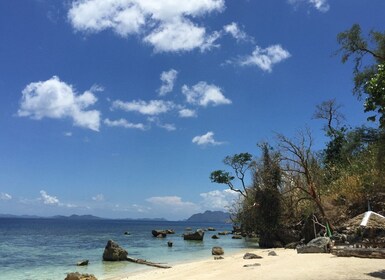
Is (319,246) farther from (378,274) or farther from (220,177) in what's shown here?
(220,177)

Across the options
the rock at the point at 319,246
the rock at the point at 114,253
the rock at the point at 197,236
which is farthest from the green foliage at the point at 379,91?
the rock at the point at 197,236

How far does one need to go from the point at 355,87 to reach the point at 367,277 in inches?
640

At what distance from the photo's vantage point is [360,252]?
52.0 feet

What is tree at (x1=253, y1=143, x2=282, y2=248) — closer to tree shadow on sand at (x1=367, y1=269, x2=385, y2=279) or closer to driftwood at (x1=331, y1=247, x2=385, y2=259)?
driftwood at (x1=331, y1=247, x2=385, y2=259)

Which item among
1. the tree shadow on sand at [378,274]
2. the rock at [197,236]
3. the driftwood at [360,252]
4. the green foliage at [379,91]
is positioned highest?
the green foliage at [379,91]

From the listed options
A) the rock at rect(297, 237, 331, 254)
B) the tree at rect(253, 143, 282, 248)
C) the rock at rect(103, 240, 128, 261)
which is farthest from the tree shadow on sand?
the tree at rect(253, 143, 282, 248)

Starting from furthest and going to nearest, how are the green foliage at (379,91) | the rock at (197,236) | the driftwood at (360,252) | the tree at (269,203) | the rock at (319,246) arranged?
the rock at (197,236) < the tree at (269,203) < the rock at (319,246) < the driftwood at (360,252) < the green foliage at (379,91)

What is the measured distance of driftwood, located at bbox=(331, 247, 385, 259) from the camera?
15.1 m

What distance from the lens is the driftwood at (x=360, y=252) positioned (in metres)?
15.1

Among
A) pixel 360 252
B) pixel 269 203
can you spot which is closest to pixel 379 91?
pixel 360 252

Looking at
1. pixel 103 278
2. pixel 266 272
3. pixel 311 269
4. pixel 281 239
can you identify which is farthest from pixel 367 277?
pixel 281 239

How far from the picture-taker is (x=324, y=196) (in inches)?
1328

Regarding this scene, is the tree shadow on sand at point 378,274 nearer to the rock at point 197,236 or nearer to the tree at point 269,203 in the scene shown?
the tree at point 269,203

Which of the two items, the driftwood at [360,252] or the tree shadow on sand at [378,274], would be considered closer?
the tree shadow on sand at [378,274]
